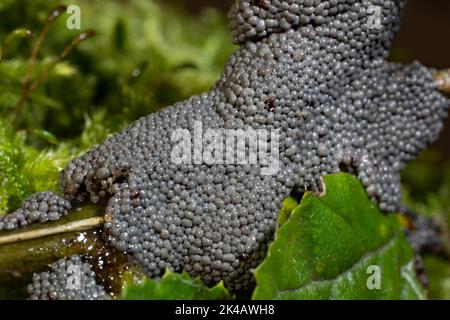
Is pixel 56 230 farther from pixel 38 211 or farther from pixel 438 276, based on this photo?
pixel 438 276

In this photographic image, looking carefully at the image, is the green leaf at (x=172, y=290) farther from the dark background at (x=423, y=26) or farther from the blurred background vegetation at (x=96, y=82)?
the dark background at (x=423, y=26)

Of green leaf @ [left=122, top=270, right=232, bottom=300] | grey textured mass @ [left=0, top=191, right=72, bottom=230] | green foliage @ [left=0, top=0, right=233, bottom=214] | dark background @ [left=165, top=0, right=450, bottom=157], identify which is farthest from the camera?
dark background @ [left=165, top=0, right=450, bottom=157]

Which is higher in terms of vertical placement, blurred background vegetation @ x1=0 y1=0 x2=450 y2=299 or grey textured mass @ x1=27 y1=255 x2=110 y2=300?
blurred background vegetation @ x1=0 y1=0 x2=450 y2=299

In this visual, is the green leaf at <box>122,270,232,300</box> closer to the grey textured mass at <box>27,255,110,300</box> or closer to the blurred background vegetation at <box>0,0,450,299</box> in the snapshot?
the grey textured mass at <box>27,255,110,300</box>

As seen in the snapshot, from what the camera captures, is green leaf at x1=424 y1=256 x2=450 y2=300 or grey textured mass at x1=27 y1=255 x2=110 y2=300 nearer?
grey textured mass at x1=27 y1=255 x2=110 y2=300

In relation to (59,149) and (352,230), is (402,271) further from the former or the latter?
(59,149)

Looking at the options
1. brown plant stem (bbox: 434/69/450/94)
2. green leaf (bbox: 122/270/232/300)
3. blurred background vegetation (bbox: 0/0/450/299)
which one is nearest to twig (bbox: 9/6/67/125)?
blurred background vegetation (bbox: 0/0/450/299)
